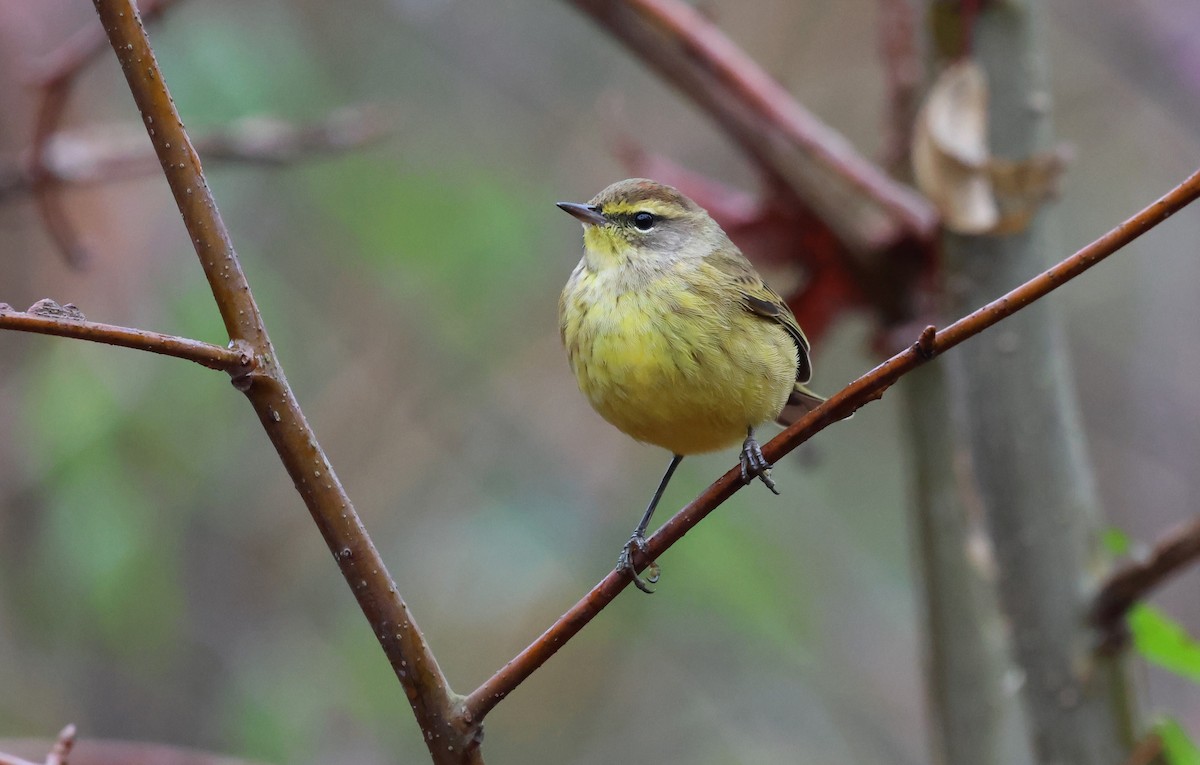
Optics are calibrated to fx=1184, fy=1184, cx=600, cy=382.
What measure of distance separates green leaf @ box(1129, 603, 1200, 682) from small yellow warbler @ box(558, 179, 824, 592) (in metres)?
0.88

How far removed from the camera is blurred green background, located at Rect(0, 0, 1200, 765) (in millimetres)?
4902

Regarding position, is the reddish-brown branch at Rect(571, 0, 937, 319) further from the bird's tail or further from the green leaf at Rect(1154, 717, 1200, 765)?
the green leaf at Rect(1154, 717, 1200, 765)

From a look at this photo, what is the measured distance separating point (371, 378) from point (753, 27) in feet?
8.36

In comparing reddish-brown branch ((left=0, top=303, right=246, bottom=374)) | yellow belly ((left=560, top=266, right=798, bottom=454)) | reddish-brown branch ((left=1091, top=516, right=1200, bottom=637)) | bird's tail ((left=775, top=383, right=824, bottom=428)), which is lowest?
reddish-brown branch ((left=1091, top=516, right=1200, bottom=637))

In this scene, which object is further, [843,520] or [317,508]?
[843,520]

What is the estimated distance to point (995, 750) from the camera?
9.86 feet

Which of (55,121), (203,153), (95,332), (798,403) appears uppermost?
(55,121)

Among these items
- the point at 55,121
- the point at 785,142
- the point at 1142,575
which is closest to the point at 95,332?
the point at 55,121

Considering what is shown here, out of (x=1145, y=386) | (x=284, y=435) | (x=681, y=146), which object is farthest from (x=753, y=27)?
(x=284, y=435)

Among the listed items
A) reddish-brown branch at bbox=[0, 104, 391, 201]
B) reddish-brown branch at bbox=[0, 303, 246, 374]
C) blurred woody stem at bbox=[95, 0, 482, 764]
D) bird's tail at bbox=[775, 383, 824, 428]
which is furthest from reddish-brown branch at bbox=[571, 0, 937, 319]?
reddish-brown branch at bbox=[0, 303, 246, 374]

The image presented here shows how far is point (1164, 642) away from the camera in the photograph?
8.20 feet

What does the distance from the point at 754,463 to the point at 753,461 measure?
5cm

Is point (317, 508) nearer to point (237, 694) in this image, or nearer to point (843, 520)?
point (237, 694)

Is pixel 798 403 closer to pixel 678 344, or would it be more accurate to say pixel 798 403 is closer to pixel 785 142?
pixel 678 344
